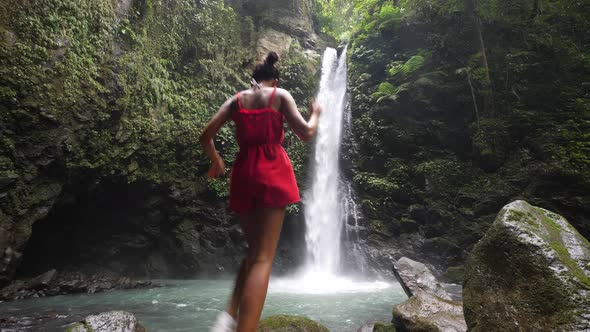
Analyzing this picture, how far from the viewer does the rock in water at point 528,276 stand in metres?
2.68

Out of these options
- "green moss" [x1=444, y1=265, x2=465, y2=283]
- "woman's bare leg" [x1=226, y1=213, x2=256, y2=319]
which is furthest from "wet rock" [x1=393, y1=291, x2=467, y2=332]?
"green moss" [x1=444, y1=265, x2=465, y2=283]

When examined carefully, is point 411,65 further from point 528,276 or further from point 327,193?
point 528,276

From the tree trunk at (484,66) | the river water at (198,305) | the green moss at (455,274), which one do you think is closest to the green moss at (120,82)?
the river water at (198,305)

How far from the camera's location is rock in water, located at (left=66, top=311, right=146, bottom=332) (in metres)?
3.68

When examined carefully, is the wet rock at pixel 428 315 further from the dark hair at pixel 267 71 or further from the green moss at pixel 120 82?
the green moss at pixel 120 82

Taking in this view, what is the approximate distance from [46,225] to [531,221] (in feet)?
37.6

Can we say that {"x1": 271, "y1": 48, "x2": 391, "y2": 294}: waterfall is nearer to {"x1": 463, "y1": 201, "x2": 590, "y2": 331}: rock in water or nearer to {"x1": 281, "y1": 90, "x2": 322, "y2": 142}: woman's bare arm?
{"x1": 463, "y1": 201, "x2": 590, "y2": 331}: rock in water

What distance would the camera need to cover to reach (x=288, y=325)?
13.9ft

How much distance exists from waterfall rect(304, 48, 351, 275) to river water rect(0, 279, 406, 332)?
2.05m

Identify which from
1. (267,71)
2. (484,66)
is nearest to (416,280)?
(267,71)

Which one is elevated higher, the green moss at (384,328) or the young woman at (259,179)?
the young woman at (259,179)

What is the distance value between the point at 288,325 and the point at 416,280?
3.14m

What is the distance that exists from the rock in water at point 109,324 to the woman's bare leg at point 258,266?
8.61 feet

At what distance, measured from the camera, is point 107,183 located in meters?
10.3
